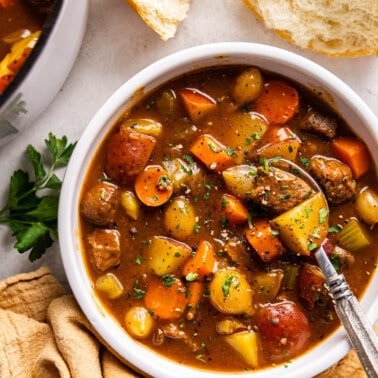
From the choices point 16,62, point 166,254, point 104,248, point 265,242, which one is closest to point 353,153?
point 265,242

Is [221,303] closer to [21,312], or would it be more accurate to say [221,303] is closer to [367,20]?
[21,312]

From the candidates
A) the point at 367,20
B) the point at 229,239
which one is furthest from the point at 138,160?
the point at 367,20

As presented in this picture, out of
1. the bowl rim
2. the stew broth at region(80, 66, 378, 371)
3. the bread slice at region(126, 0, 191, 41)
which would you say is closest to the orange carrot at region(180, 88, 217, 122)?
the stew broth at region(80, 66, 378, 371)

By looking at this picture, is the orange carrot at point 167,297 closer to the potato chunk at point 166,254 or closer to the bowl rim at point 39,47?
the potato chunk at point 166,254

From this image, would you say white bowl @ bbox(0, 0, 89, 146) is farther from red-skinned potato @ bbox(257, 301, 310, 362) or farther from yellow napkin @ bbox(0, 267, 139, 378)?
red-skinned potato @ bbox(257, 301, 310, 362)

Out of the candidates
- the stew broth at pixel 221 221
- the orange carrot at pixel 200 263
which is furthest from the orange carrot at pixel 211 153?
the orange carrot at pixel 200 263
